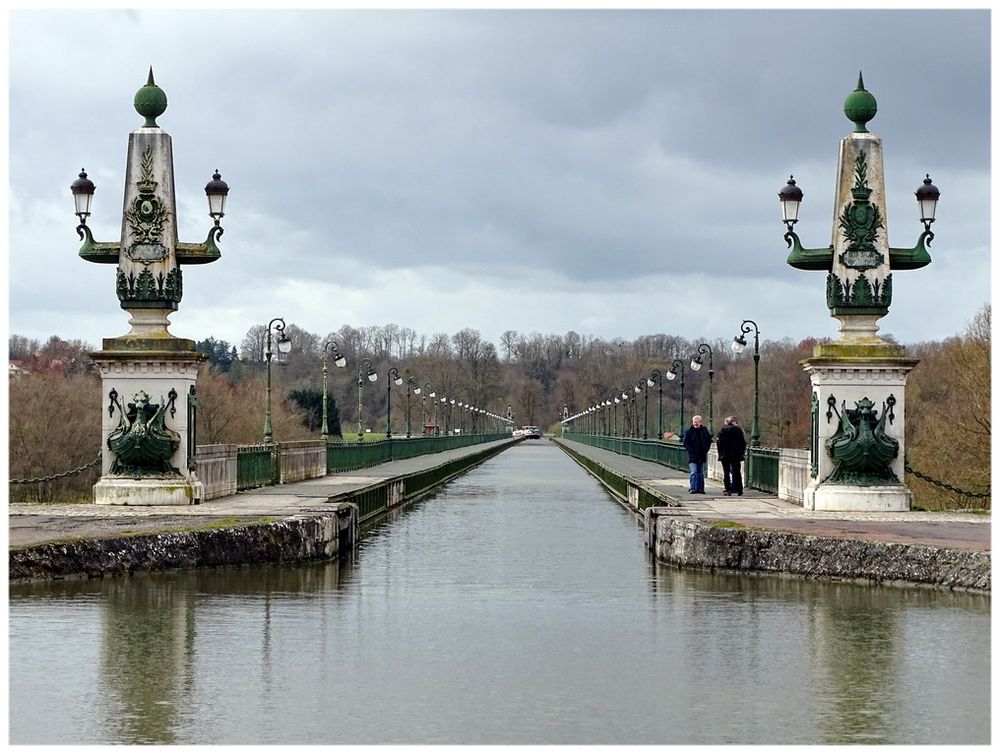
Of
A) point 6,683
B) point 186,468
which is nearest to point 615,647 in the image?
point 6,683

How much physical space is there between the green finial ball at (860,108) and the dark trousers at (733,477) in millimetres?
7254

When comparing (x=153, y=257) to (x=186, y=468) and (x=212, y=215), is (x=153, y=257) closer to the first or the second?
(x=212, y=215)

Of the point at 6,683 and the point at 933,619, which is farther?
the point at 933,619

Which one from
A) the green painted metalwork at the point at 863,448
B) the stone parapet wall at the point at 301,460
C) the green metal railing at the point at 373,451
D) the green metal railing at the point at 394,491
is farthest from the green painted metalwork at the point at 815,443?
the green metal railing at the point at 373,451

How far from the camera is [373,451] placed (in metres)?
53.2

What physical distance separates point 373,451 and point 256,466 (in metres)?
21.9

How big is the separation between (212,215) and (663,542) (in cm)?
968

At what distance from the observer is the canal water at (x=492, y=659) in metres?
9.66

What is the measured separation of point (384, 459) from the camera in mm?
57750

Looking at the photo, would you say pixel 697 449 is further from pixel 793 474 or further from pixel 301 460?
pixel 301 460

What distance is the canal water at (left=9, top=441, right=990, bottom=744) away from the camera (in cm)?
966

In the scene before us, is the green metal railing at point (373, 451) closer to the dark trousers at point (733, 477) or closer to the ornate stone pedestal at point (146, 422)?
the dark trousers at point (733, 477)

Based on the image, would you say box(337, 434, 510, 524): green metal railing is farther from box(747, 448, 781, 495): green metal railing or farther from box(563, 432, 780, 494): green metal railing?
box(747, 448, 781, 495): green metal railing

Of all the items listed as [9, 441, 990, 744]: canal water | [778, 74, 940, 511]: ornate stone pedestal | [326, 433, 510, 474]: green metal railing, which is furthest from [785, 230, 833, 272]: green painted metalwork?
[326, 433, 510, 474]: green metal railing
